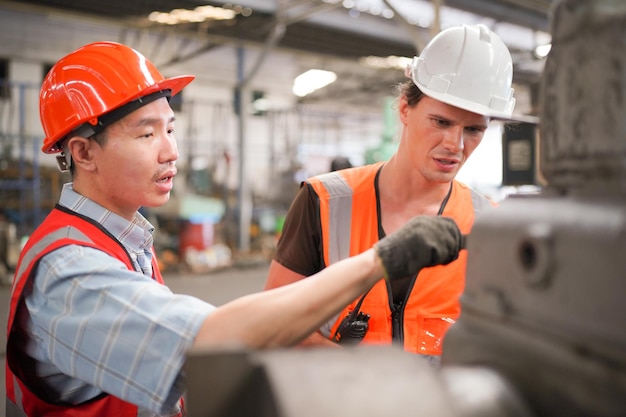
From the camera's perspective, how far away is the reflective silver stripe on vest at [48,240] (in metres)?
1.12

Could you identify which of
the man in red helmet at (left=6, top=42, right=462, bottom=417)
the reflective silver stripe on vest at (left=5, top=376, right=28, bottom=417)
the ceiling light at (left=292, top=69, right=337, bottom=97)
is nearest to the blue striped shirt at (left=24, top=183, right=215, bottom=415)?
the man in red helmet at (left=6, top=42, right=462, bottom=417)

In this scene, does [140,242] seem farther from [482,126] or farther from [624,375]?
[624,375]

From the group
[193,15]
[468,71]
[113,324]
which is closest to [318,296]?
[113,324]

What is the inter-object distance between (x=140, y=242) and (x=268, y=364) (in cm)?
99

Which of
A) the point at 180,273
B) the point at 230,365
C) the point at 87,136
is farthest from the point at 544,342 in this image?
the point at 180,273

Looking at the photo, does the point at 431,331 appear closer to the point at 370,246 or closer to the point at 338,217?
the point at 370,246

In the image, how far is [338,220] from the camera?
1.62 m

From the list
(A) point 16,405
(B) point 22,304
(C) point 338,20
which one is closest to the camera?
(B) point 22,304

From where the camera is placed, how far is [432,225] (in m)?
0.94

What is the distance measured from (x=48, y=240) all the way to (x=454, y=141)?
45.6 inches

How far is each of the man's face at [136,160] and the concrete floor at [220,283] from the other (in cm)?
514

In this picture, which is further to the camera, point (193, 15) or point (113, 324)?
point (193, 15)

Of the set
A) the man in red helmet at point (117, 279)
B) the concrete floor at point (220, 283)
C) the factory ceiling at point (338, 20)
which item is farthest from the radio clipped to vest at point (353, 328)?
Result: the factory ceiling at point (338, 20)

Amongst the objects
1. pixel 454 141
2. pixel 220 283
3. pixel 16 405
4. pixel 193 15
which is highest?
pixel 193 15
